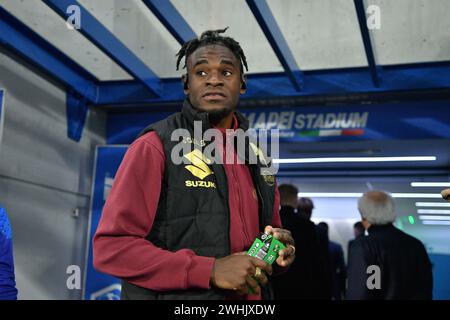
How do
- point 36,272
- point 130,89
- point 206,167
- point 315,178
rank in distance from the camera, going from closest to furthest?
1. point 206,167
2. point 36,272
3. point 130,89
4. point 315,178

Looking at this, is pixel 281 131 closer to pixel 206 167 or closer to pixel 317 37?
pixel 317 37

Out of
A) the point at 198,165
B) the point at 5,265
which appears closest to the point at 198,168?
the point at 198,165

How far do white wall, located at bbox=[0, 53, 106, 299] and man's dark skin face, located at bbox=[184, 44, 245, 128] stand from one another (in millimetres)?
3640

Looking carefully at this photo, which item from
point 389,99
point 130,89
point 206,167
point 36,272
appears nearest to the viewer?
point 206,167

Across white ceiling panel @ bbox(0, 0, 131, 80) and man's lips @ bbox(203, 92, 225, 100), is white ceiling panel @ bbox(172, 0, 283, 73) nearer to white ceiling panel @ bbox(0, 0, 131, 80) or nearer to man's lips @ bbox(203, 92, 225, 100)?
white ceiling panel @ bbox(0, 0, 131, 80)

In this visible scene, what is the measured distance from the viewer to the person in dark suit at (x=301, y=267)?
3912 mm

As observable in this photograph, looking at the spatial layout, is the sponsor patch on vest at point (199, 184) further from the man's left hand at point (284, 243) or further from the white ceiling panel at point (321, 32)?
the white ceiling panel at point (321, 32)

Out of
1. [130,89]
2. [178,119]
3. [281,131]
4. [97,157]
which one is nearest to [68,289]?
[97,157]

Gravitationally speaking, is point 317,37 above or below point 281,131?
above

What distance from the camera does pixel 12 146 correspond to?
493 centimetres

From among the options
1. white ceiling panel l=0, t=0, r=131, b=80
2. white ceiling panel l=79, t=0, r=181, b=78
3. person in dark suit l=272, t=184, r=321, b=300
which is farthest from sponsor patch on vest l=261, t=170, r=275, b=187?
white ceiling panel l=0, t=0, r=131, b=80

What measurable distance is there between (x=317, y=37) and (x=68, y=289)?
415cm

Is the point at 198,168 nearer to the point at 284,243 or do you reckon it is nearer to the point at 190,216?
the point at 190,216

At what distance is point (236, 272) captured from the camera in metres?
1.30
